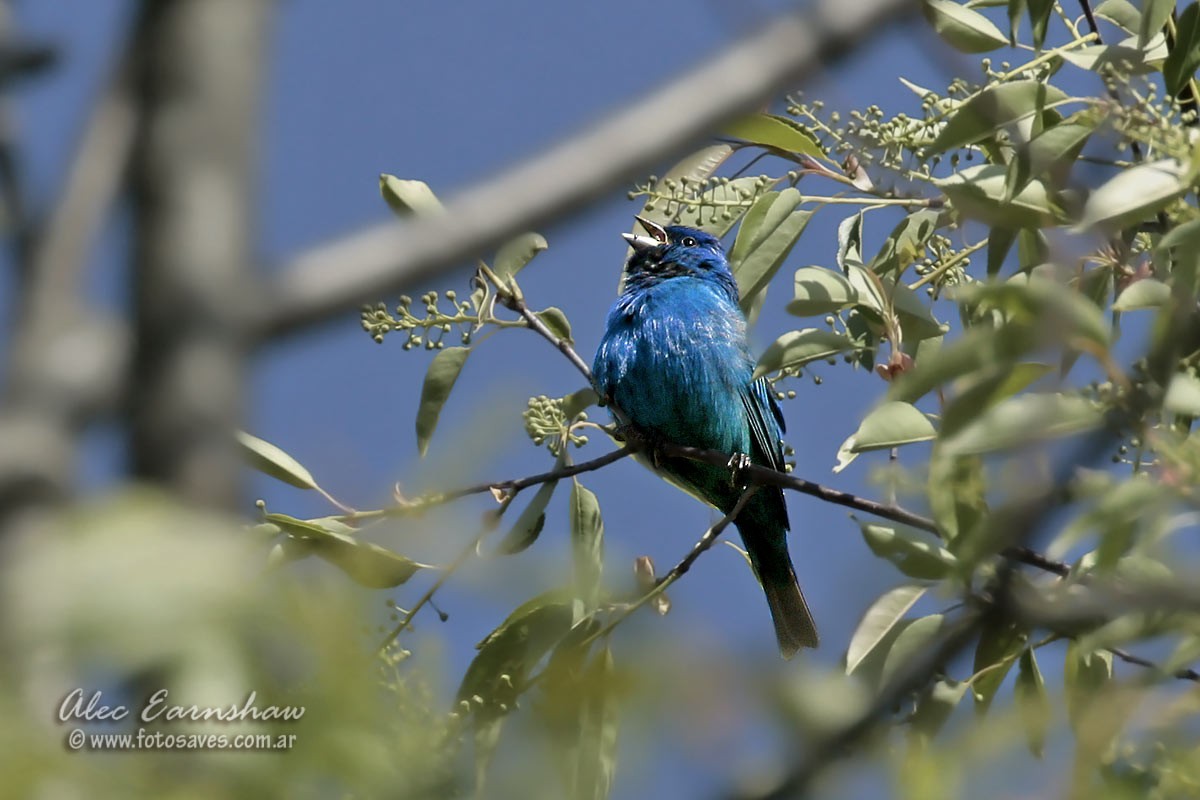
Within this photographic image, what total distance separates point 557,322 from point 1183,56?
6.12ft

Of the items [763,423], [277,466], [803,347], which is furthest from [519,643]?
[763,423]

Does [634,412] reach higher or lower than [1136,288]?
lower

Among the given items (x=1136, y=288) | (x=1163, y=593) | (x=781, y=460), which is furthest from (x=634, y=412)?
(x=1163, y=593)

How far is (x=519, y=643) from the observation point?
12.6 ft

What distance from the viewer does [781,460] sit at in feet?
21.0

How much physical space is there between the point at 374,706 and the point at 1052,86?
3.01 metres

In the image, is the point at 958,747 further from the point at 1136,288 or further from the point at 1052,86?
the point at 1052,86

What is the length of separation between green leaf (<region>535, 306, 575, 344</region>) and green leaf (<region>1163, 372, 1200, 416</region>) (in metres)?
2.23

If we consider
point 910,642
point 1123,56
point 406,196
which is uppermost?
point 1123,56

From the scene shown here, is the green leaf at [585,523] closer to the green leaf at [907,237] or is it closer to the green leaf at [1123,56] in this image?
the green leaf at [907,237]

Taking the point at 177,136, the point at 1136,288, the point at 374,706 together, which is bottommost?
the point at 1136,288

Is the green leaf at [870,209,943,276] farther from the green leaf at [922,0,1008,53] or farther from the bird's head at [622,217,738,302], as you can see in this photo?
the bird's head at [622,217,738,302]

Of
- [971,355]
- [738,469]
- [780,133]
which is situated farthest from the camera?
[738,469]

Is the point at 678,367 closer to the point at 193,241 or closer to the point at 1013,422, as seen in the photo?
the point at 1013,422
